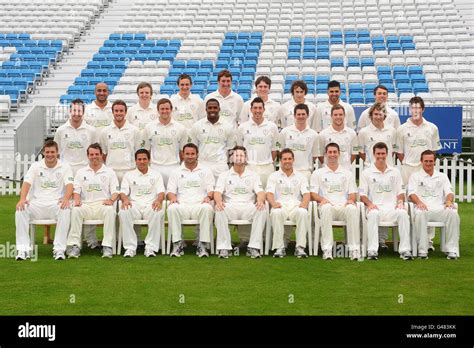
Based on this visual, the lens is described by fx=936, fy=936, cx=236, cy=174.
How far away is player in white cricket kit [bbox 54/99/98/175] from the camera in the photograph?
1330 centimetres

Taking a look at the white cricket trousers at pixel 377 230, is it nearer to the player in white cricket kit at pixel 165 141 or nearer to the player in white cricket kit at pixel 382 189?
the player in white cricket kit at pixel 382 189

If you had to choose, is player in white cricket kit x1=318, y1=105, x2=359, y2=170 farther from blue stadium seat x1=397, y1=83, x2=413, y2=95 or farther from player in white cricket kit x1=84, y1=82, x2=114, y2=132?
blue stadium seat x1=397, y1=83, x2=413, y2=95

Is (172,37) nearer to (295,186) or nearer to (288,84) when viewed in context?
(288,84)

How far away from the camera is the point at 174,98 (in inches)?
560

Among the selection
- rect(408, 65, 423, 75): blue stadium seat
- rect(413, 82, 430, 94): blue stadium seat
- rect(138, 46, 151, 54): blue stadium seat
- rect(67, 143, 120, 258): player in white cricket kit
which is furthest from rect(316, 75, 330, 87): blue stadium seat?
rect(67, 143, 120, 258): player in white cricket kit

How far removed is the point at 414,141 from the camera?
13.2 meters

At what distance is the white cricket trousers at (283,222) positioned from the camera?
12.1 m

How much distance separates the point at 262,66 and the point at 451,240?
57.0 ft

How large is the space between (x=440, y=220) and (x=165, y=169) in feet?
12.6

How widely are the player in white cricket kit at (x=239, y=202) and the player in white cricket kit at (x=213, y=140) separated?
0.46m

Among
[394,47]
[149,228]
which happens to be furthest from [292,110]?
[394,47]

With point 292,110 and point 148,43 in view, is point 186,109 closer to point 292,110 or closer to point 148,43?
point 292,110

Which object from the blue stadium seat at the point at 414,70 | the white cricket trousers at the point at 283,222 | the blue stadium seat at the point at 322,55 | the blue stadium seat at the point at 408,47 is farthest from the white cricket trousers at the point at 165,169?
the blue stadium seat at the point at 408,47
